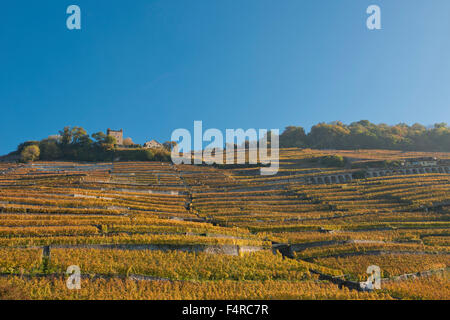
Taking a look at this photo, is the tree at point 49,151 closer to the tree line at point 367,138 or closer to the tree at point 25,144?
the tree at point 25,144

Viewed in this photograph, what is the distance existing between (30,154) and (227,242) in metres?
82.3

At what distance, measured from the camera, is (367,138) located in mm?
112688

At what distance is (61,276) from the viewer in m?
15.5

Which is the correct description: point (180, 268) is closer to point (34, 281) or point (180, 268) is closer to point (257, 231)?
point (34, 281)

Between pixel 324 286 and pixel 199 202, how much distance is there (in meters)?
29.8

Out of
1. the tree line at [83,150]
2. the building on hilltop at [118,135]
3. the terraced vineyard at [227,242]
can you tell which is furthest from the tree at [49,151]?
the terraced vineyard at [227,242]

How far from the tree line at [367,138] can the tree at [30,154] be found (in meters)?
85.2

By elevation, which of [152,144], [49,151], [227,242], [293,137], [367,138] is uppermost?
[293,137]

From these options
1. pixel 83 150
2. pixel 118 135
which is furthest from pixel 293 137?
pixel 83 150

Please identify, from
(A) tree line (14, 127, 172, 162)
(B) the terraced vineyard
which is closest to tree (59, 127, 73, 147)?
(A) tree line (14, 127, 172, 162)

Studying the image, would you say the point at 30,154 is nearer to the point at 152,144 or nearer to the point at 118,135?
the point at 118,135

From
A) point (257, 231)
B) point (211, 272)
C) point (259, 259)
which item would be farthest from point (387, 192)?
point (211, 272)
